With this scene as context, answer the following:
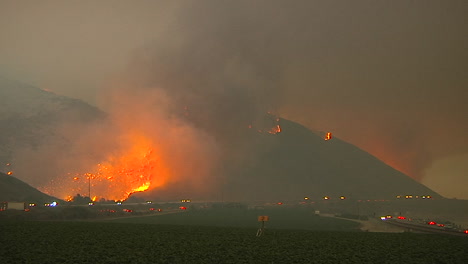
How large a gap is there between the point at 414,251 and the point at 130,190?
152 meters

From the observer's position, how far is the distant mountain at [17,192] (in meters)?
140

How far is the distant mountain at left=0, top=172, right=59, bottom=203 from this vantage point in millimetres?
139875

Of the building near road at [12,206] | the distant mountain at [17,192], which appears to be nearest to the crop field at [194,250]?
the building near road at [12,206]

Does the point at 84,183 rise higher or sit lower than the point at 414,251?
higher

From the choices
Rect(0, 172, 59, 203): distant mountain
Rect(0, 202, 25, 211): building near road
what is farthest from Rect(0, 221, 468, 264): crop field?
Rect(0, 172, 59, 203): distant mountain

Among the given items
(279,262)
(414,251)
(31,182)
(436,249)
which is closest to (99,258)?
(279,262)

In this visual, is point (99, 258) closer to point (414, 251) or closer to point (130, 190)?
point (414, 251)

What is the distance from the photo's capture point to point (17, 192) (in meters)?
147

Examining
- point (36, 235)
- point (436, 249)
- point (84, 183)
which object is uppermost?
point (84, 183)

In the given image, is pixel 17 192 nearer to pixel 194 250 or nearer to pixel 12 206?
pixel 12 206

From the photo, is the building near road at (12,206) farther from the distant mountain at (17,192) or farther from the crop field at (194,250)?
the crop field at (194,250)

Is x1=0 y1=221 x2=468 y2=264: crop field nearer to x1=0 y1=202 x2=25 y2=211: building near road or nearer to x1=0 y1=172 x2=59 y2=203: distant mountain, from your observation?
x1=0 y1=202 x2=25 y2=211: building near road

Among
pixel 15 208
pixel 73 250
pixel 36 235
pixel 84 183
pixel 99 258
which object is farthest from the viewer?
pixel 84 183

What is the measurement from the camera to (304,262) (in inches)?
1672
